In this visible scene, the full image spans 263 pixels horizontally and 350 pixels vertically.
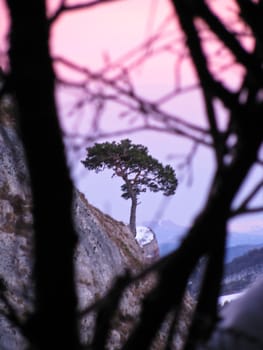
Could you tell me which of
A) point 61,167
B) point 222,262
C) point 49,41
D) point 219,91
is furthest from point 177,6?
point 222,262

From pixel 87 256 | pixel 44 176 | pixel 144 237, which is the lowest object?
pixel 144 237

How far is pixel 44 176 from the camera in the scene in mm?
948

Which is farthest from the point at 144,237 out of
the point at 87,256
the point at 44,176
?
the point at 44,176

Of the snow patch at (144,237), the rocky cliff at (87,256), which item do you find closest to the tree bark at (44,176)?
the rocky cliff at (87,256)

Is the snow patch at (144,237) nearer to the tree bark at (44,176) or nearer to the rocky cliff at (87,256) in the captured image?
the rocky cliff at (87,256)

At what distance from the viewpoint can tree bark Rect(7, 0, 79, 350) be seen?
0.94m

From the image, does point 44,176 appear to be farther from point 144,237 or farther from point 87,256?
point 144,237

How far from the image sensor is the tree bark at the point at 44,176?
94 cm

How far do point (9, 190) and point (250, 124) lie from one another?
1488 centimetres

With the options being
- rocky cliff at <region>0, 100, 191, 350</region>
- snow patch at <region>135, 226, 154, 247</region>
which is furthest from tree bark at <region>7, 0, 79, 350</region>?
snow patch at <region>135, 226, 154, 247</region>

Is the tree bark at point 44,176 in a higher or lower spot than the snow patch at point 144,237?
higher

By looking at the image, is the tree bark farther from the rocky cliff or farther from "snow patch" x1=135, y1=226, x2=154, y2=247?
"snow patch" x1=135, y1=226, x2=154, y2=247

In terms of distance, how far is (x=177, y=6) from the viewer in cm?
113

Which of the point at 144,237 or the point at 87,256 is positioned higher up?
the point at 87,256
